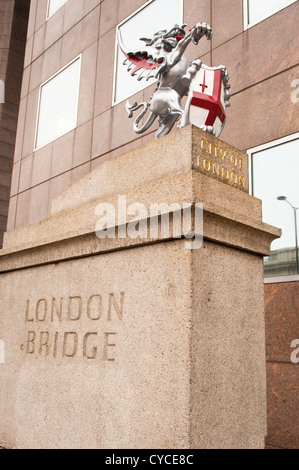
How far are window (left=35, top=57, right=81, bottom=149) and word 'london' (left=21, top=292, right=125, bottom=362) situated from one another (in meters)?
7.90

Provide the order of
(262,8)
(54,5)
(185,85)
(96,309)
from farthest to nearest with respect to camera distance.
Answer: (54,5), (262,8), (185,85), (96,309)

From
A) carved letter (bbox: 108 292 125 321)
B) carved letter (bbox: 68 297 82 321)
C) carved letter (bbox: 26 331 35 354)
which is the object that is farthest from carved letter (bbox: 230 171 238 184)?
carved letter (bbox: 26 331 35 354)

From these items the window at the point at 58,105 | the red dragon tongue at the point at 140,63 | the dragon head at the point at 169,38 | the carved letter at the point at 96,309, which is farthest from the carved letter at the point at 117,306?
the window at the point at 58,105

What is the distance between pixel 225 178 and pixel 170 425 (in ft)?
6.73

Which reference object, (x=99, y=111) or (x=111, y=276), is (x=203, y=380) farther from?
(x=99, y=111)

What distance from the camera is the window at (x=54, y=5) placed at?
1352cm

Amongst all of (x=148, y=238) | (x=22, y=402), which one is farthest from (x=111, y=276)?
(x=22, y=402)

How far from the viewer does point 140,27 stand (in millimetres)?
10250

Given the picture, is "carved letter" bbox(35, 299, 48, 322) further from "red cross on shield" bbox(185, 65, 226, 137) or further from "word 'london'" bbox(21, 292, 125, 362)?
"red cross on shield" bbox(185, 65, 226, 137)
